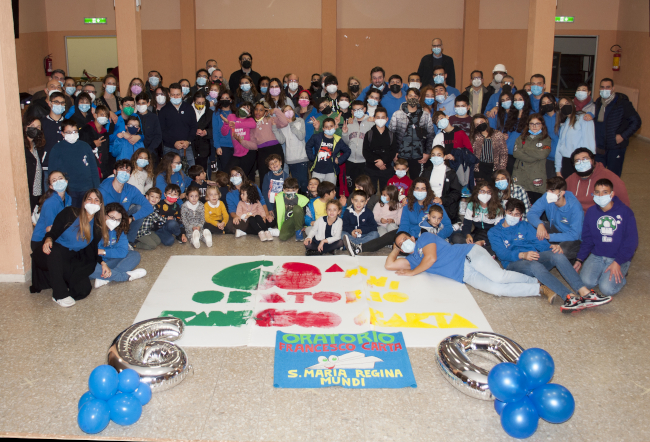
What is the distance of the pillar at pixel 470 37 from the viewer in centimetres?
1414

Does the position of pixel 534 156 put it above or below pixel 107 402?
above

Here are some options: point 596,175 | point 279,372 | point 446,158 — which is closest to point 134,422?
point 279,372

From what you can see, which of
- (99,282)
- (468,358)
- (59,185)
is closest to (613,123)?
(468,358)

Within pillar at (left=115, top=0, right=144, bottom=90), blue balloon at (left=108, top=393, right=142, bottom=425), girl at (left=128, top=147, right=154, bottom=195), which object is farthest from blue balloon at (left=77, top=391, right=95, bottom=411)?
pillar at (left=115, top=0, right=144, bottom=90)

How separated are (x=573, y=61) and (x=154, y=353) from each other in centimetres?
1543

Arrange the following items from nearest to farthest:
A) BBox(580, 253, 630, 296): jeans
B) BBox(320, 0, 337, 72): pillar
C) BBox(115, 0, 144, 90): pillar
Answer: BBox(580, 253, 630, 296): jeans < BBox(115, 0, 144, 90): pillar < BBox(320, 0, 337, 72): pillar

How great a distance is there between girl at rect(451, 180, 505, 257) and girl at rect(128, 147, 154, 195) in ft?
13.3

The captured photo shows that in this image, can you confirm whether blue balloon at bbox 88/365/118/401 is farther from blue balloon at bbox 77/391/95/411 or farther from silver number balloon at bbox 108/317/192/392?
silver number balloon at bbox 108/317/192/392

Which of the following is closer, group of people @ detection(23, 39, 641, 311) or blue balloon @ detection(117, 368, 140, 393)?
blue balloon @ detection(117, 368, 140, 393)

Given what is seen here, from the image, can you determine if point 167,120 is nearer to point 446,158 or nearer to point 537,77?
point 446,158

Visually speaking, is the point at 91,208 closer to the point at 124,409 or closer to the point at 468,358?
the point at 124,409

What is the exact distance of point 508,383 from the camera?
3.40 meters

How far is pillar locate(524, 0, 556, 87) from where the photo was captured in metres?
8.95

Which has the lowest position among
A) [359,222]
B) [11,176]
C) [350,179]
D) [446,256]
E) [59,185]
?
[446,256]
